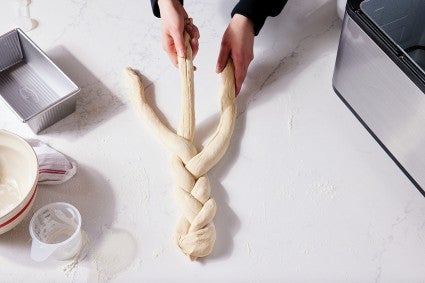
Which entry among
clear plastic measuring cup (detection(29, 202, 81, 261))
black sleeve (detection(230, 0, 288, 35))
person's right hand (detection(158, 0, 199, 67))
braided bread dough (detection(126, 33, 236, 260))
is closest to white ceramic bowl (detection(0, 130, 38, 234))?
clear plastic measuring cup (detection(29, 202, 81, 261))

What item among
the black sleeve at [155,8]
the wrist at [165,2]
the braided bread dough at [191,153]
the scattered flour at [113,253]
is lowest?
the scattered flour at [113,253]

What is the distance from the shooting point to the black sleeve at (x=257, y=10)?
1134 mm

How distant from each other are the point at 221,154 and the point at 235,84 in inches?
7.0

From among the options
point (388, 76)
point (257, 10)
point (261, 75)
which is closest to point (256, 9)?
point (257, 10)

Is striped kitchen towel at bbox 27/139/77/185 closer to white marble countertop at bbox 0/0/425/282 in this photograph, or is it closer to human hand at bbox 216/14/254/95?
white marble countertop at bbox 0/0/425/282

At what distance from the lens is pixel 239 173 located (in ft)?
3.33

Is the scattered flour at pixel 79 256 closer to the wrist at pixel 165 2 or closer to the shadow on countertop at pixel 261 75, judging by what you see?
the shadow on countertop at pixel 261 75

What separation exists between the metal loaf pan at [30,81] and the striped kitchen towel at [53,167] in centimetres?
8

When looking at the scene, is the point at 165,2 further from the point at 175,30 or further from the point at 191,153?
the point at 191,153

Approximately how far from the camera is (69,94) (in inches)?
40.6

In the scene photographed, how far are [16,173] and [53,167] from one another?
0.06 meters

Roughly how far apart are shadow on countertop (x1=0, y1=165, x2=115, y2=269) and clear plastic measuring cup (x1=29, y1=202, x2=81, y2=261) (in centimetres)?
3

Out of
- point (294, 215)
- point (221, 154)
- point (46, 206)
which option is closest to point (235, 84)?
point (221, 154)

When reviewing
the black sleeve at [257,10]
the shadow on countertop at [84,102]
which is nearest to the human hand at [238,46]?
the black sleeve at [257,10]
